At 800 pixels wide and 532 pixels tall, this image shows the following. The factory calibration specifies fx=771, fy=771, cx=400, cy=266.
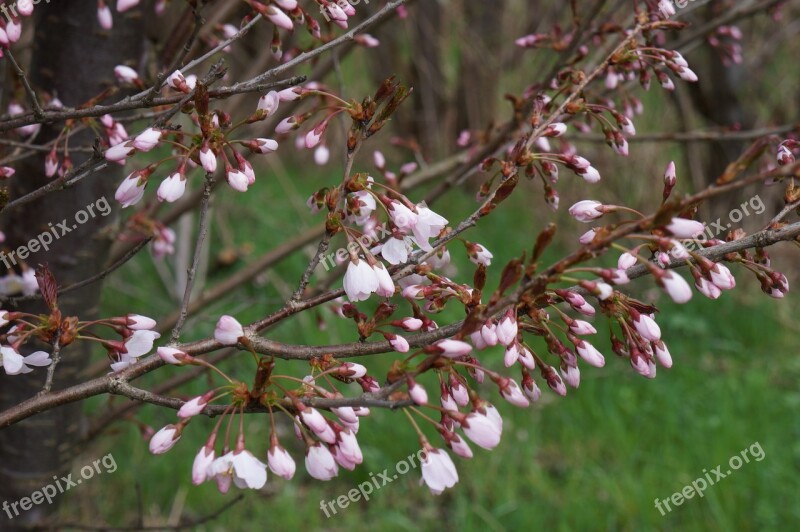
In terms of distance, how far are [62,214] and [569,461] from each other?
268 centimetres

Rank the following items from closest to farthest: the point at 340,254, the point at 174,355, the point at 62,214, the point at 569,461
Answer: the point at 174,355
the point at 340,254
the point at 62,214
the point at 569,461

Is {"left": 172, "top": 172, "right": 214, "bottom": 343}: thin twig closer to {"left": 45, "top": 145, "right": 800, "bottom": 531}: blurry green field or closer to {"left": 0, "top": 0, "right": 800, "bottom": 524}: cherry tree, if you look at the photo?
{"left": 0, "top": 0, "right": 800, "bottom": 524}: cherry tree

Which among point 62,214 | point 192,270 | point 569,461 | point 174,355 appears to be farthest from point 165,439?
point 569,461

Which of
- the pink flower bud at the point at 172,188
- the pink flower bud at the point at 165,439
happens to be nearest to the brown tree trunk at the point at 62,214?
the pink flower bud at the point at 172,188

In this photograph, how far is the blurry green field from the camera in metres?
3.40

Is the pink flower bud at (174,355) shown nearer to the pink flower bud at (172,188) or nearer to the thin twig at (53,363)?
the thin twig at (53,363)

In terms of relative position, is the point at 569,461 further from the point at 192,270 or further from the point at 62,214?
the point at 192,270

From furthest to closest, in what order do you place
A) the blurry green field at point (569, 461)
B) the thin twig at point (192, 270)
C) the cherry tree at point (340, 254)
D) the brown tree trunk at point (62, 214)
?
the blurry green field at point (569, 461)
the brown tree trunk at point (62, 214)
the thin twig at point (192, 270)
the cherry tree at point (340, 254)

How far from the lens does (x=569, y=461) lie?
381 cm

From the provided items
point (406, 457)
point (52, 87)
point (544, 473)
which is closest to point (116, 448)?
point (406, 457)

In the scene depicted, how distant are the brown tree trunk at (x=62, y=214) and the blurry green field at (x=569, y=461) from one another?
2.11 ft

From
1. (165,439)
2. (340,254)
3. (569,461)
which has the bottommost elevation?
(569,461)

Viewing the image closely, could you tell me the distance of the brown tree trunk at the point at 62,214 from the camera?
208 centimetres

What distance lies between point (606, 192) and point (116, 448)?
3.85 m
